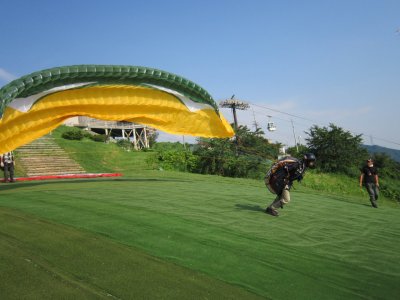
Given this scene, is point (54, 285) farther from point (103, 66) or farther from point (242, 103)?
point (242, 103)

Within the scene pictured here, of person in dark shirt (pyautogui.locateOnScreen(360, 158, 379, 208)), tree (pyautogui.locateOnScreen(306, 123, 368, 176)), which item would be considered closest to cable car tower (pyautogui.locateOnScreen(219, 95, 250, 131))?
tree (pyautogui.locateOnScreen(306, 123, 368, 176))

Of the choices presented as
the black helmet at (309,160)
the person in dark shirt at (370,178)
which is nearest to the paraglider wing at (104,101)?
the black helmet at (309,160)

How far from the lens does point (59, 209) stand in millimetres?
8750

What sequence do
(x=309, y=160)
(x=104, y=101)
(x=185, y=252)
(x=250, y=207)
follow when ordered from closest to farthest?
(x=185, y=252)
(x=309, y=160)
(x=250, y=207)
(x=104, y=101)

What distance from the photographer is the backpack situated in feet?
31.5

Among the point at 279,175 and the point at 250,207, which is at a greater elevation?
the point at 279,175

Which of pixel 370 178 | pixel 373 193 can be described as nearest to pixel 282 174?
pixel 373 193

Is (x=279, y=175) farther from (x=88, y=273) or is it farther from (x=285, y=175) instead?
(x=88, y=273)

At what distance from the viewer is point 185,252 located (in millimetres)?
5895

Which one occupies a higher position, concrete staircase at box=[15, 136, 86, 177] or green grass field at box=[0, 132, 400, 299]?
concrete staircase at box=[15, 136, 86, 177]

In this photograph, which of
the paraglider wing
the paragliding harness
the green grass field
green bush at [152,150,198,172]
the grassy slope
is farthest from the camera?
green bush at [152,150,198,172]

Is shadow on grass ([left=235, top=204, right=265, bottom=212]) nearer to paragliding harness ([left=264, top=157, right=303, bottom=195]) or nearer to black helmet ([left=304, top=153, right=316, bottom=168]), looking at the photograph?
paragliding harness ([left=264, top=157, right=303, bottom=195])

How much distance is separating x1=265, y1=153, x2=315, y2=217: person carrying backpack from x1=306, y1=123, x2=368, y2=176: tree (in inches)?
1076

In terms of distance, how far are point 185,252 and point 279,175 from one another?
4.58 m
